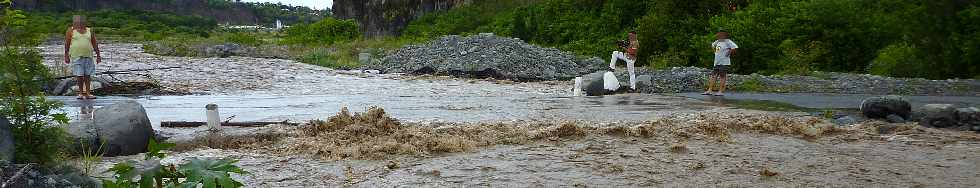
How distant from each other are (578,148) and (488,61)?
15122mm

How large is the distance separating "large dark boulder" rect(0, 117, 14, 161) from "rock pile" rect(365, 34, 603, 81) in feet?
59.1

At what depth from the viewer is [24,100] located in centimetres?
507

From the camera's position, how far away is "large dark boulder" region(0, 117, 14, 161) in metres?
4.62

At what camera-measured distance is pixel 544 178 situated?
23.3ft

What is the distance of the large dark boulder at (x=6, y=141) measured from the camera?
15.2ft

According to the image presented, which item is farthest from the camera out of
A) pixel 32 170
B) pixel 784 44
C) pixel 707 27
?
pixel 707 27

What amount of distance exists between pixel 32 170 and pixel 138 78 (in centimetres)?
1686

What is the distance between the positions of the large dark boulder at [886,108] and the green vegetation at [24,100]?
36.1ft

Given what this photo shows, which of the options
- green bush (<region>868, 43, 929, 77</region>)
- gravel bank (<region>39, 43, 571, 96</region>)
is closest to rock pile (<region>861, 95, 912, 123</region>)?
gravel bank (<region>39, 43, 571, 96</region>)

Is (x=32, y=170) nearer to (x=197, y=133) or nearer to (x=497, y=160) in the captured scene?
(x=497, y=160)

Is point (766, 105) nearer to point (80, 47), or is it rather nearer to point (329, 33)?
point (80, 47)

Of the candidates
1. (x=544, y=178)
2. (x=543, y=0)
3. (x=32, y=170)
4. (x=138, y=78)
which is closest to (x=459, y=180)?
(x=544, y=178)

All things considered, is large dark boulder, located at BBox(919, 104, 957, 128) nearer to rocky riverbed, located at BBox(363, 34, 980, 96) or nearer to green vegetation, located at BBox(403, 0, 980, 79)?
rocky riverbed, located at BBox(363, 34, 980, 96)

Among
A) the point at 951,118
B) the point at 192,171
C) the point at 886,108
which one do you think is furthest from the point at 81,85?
the point at 951,118
